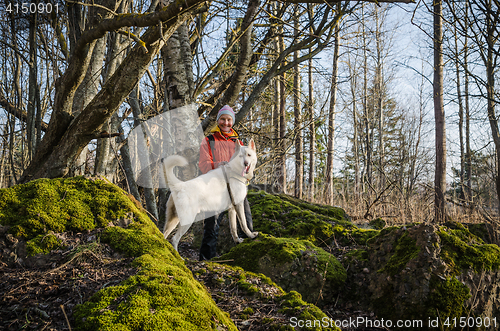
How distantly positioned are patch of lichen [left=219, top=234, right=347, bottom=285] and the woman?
51 cm

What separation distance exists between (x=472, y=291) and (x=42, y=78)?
871 cm

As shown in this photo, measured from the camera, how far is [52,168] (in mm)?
3375

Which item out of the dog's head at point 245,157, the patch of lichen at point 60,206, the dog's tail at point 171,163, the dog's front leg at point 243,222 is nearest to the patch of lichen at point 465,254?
the dog's front leg at point 243,222

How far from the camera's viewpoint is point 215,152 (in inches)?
174

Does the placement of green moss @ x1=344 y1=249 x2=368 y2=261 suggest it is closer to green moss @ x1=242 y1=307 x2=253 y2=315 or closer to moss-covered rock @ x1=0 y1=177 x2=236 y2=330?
green moss @ x1=242 y1=307 x2=253 y2=315

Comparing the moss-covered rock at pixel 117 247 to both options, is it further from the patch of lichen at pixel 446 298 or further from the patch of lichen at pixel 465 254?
the patch of lichen at pixel 465 254

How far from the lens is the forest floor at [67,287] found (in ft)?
4.42

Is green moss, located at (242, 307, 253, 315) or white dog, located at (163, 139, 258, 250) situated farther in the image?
white dog, located at (163, 139, 258, 250)

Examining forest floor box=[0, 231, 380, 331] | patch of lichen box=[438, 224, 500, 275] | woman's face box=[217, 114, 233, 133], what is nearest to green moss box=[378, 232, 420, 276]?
patch of lichen box=[438, 224, 500, 275]

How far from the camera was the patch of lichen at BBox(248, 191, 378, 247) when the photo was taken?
182 inches

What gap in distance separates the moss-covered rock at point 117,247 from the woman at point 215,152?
5.50 feet

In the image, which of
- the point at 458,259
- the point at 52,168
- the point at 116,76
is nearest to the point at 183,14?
the point at 116,76

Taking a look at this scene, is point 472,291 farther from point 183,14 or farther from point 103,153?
point 103,153

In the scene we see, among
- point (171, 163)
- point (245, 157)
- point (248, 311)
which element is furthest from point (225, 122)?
point (248, 311)
